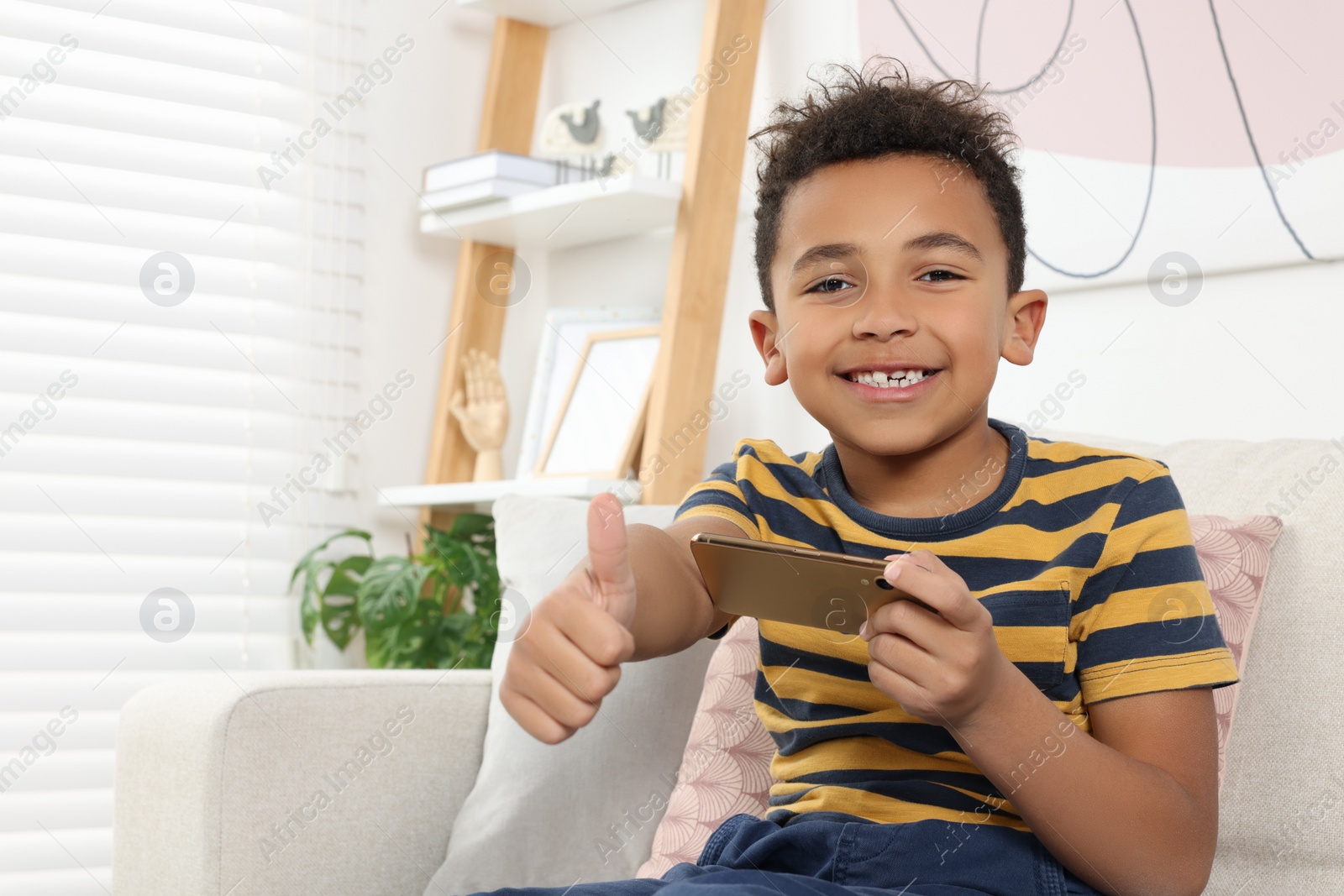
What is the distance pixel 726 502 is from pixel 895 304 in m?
0.20

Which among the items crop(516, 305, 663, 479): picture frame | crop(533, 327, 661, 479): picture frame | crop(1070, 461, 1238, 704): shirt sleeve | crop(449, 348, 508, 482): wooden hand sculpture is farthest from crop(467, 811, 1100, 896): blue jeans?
crop(449, 348, 508, 482): wooden hand sculpture

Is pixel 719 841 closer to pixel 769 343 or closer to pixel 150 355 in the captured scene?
pixel 769 343

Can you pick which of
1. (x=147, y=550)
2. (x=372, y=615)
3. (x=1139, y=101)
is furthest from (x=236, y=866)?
(x=1139, y=101)

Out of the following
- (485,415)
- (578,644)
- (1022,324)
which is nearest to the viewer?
(578,644)

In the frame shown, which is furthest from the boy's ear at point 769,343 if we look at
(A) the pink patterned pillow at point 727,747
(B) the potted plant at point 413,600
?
(B) the potted plant at point 413,600

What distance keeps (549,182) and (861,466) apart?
1395mm

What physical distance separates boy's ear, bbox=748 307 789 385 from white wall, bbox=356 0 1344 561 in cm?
64

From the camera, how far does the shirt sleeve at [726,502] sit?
0.95 meters

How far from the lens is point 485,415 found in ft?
7.80

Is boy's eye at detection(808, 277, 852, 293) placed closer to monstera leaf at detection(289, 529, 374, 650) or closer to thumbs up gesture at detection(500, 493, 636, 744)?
thumbs up gesture at detection(500, 493, 636, 744)

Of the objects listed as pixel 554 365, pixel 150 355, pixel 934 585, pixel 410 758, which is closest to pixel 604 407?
pixel 554 365

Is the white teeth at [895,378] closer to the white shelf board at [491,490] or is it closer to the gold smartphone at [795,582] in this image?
the gold smartphone at [795,582]

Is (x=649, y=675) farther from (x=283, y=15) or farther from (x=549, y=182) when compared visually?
(x=283, y=15)

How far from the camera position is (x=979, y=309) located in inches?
36.4
